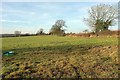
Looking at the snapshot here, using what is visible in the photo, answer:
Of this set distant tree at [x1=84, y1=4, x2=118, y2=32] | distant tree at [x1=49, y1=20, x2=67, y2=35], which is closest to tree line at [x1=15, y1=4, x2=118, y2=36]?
distant tree at [x1=84, y1=4, x2=118, y2=32]

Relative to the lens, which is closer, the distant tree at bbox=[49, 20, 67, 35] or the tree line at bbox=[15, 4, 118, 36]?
the tree line at bbox=[15, 4, 118, 36]

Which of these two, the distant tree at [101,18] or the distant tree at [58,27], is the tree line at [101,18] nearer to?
the distant tree at [101,18]

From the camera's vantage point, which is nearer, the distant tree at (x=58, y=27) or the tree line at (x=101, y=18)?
the tree line at (x=101, y=18)

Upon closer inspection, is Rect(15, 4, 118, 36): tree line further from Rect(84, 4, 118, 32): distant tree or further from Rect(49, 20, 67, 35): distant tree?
Rect(49, 20, 67, 35): distant tree

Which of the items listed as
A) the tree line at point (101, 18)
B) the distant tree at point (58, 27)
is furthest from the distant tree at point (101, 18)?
the distant tree at point (58, 27)

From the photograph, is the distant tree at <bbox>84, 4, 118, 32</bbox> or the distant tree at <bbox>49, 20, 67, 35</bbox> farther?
the distant tree at <bbox>49, 20, 67, 35</bbox>

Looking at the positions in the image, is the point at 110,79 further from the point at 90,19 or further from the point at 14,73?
the point at 90,19

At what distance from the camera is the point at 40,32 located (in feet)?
330

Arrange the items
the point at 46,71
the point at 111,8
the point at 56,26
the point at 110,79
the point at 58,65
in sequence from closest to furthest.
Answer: the point at 110,79 → the point at 46,71 → the point at 58,65 → the point at 111,8 → the point at 56,26

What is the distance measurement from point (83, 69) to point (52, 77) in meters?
1.65

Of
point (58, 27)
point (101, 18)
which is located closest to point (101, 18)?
point (101, 18)

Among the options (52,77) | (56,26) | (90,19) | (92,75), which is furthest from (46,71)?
(56,26)

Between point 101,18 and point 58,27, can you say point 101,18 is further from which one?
point 58,27

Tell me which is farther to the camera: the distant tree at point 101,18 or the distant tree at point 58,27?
the distant tree at point 58,27
